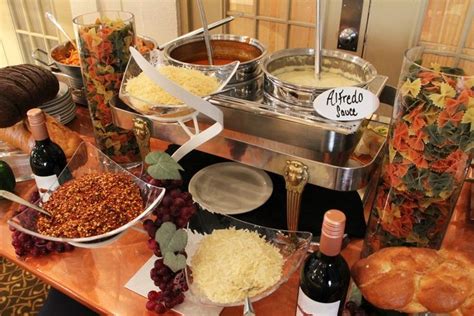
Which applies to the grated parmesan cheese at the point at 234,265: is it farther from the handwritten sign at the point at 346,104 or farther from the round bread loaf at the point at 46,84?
the round bread loaf at the point at 46,84

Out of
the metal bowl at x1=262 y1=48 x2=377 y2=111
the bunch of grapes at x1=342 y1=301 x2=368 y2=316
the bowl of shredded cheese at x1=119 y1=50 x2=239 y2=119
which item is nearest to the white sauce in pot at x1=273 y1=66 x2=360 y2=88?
the metal bowl at x1=262 y1=48 x2=377 y2=111

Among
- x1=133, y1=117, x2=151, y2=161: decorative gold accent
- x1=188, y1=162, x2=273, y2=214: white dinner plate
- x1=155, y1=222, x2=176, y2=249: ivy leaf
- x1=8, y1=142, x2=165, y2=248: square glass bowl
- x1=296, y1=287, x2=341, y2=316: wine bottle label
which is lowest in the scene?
x1=188, y1=162, x2=273, y2=214: white dinner plate

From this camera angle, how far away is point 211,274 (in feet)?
2.21

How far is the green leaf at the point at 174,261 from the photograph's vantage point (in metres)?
0.63

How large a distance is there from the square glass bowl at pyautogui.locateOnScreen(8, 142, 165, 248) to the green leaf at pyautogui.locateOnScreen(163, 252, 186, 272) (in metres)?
0.11

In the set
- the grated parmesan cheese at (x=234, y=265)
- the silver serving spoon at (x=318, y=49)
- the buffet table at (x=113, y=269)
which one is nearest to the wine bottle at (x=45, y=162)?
the buffet table at (x=113, y=269)

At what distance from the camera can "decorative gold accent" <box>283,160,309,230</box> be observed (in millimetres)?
751

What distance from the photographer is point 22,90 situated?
1.03 meters

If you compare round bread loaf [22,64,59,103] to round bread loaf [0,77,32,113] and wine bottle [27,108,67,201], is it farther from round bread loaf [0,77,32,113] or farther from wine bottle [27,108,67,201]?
wine bottle [27,108,67,201]

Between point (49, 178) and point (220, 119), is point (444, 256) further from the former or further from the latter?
point (49, 178)

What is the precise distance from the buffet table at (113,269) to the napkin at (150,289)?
0.01 metres

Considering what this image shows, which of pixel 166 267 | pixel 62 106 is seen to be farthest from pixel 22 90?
pixel 166 267

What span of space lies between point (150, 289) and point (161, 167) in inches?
8.9

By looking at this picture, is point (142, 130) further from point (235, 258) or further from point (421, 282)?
point (421, 282)
